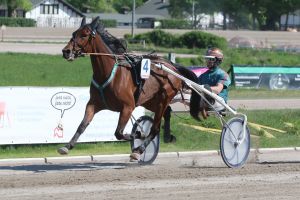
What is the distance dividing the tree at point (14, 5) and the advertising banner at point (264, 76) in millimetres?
68027

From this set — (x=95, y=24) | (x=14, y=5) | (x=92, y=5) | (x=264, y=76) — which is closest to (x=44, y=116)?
(x=95, y=24)

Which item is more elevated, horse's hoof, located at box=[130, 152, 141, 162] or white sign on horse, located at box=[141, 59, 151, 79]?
A: white sign on horse, located at box=[141, 59, 151, 79]

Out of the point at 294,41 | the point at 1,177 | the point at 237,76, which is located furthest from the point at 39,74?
the point at 294,41

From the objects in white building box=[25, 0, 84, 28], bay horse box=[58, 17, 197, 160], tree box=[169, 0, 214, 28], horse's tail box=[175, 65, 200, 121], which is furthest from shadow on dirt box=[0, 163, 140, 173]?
white building box=[25, 0, 84, 28]

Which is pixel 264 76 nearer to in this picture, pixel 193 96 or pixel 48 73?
pixel 48 73

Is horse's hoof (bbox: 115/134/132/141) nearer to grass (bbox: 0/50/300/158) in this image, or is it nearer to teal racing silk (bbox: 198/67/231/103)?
teal racing silk (bbox: 198/67/231/103)

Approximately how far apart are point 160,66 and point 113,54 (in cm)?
82

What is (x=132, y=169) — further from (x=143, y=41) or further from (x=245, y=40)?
(x=245, y=40)

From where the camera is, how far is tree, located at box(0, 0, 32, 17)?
98625 millimetres

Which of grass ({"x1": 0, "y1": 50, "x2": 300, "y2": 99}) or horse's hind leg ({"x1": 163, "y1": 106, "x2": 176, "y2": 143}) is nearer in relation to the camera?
horse's hind leg ({"x1": 163, "y1": 106, "x2": 176, "y2": 143})

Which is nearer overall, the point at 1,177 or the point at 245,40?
the point at 1,177

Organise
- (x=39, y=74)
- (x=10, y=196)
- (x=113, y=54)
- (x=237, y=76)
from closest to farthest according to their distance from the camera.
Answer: (x=10, y=196)
(x=113, y=54)
(x=237, y=76)
(x=39, y=74)

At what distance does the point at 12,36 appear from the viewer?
71.6 metres

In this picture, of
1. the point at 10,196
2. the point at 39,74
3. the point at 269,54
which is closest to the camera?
the point at 10,196
